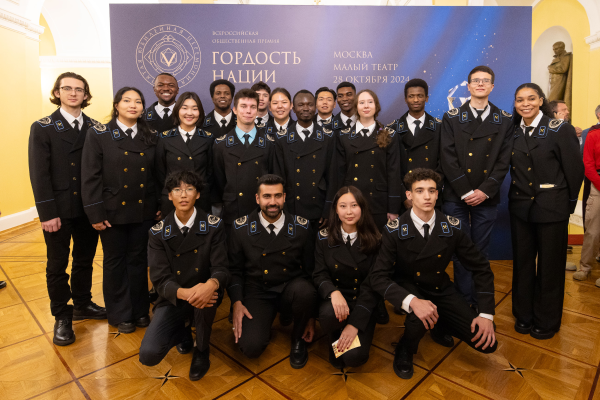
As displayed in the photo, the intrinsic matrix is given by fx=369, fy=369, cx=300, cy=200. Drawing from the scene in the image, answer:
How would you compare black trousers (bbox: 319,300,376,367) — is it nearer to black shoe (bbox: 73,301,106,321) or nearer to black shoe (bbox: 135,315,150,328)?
black shoe (bbox: 135,315,150,328)

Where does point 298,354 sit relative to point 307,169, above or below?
below

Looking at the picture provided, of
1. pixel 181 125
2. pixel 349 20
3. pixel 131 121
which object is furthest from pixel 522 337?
pixel 349 20

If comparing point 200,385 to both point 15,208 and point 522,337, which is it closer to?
point 522,337

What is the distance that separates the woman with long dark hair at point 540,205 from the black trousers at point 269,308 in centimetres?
149

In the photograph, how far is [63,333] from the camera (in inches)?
95.4

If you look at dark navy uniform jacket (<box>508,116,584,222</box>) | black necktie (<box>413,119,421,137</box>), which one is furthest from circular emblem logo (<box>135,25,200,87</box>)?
dark navy uniform jacket (<box>508,116,584,222</box>)

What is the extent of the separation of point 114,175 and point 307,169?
4.33 feet

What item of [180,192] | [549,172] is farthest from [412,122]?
[180,192]

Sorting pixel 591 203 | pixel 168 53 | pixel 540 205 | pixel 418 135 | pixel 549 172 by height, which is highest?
pixel 168 53

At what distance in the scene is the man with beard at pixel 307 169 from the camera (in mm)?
2744

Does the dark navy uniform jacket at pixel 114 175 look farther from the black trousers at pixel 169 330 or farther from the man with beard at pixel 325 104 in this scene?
the man with beard at pixel 325 104

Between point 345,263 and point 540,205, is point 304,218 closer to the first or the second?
point 345,263

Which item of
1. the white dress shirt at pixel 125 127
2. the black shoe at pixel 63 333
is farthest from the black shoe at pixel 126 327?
the white dress shirt at pixel 125 127

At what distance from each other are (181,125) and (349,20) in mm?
2282
